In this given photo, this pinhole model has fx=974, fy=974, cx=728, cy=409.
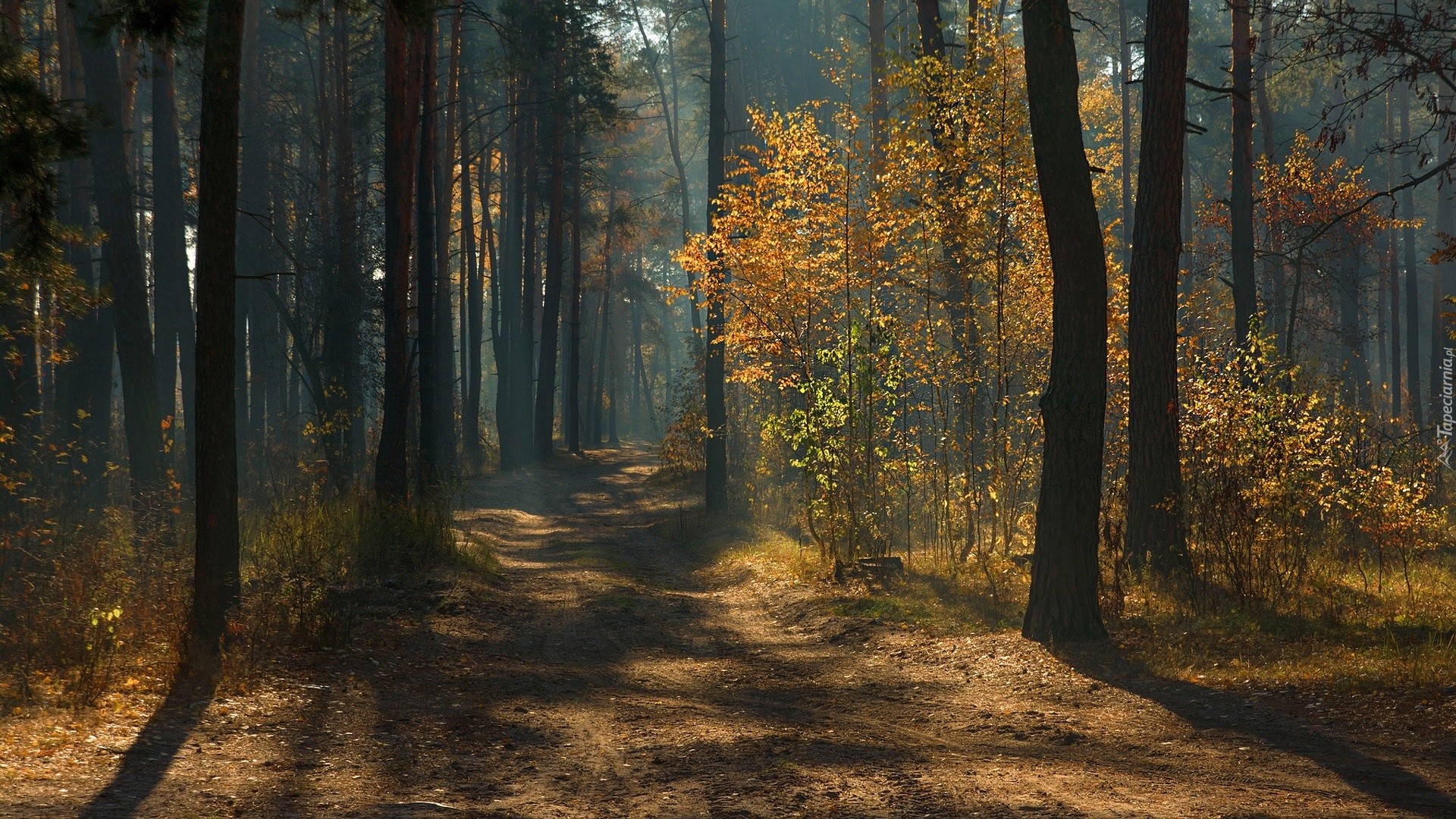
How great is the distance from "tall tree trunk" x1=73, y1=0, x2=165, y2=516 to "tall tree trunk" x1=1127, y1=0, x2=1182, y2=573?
11.9m

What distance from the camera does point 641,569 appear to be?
13.6m

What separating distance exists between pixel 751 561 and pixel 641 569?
1.54 metres

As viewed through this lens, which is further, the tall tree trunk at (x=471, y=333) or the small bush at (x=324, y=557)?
the tall tree trunk at (x=471, y=333)

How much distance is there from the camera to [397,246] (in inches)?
537

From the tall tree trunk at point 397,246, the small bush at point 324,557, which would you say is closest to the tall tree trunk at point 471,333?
the tall tree trunk at point 397,246

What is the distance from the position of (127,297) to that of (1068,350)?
39.4 feet

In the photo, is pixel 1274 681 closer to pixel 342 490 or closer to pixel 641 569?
pixel 641 569

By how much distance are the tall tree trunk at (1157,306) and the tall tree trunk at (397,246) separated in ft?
29.6

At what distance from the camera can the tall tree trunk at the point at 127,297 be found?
1291 cm

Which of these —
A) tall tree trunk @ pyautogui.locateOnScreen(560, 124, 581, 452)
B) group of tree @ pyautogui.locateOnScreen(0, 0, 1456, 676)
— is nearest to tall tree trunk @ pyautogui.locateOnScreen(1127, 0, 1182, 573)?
group of tree @ pyautogui.locateOnScreen(0, 0, 1456, 676)

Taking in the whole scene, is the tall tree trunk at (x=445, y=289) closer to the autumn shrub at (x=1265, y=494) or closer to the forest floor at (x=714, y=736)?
the forest floor at (x=714, y=736)

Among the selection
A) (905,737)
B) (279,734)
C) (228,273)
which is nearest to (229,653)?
(279,734)

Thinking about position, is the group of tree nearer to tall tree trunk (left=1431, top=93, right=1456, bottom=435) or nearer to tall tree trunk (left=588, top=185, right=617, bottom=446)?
tall tree trunk (left=1431, top=93, right=1456, bottom=435)

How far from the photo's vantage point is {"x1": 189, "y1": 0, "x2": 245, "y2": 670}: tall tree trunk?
20.8 ft
